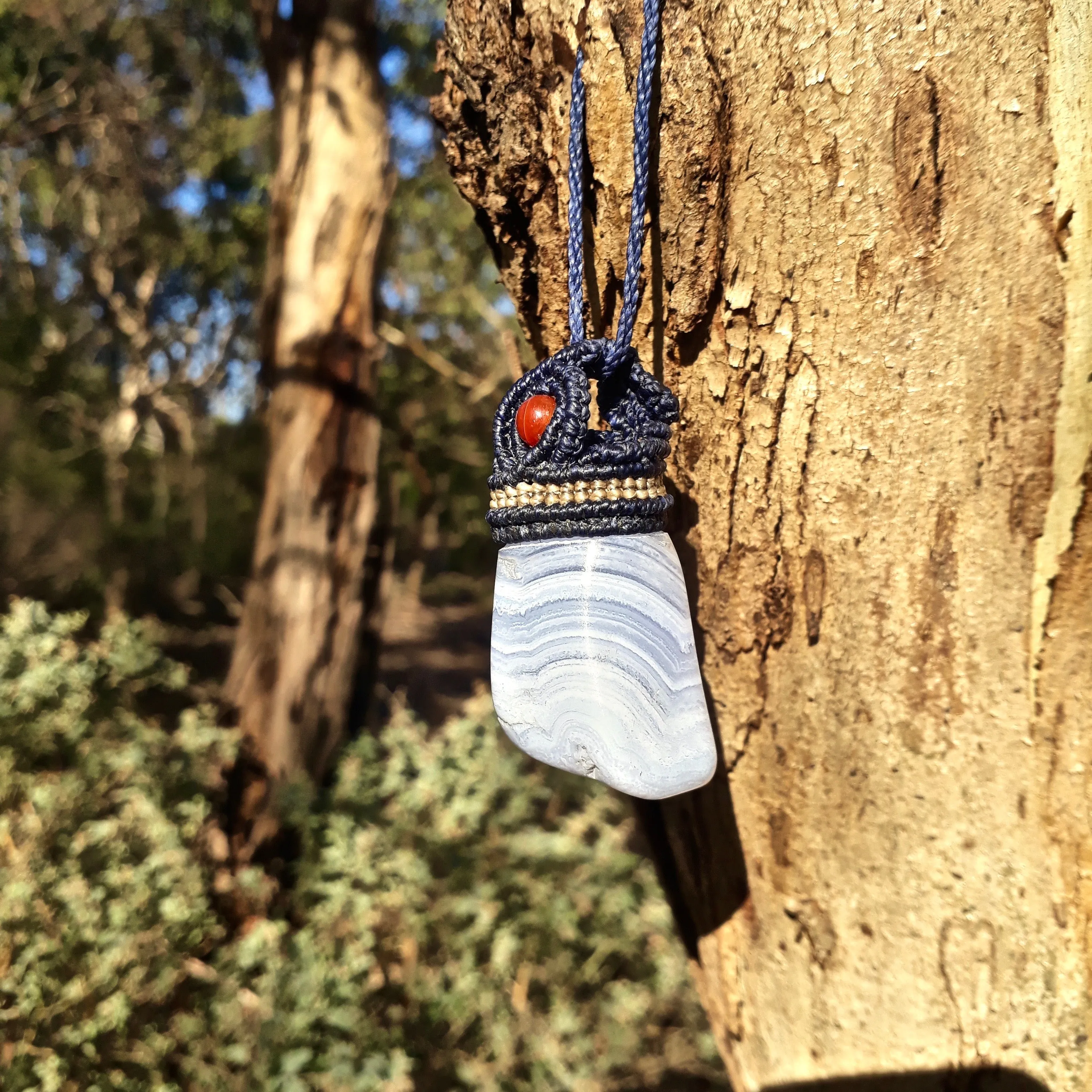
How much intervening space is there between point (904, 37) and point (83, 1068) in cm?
216

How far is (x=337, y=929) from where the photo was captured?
6.59ft

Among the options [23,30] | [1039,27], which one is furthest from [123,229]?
[1039,27]

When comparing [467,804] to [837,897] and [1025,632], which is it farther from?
[1025,632]

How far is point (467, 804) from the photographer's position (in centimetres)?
213

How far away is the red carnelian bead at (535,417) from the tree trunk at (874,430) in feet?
0.42

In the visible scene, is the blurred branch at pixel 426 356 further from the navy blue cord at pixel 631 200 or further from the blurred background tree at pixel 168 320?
the navy blue cord at pixel 631 200

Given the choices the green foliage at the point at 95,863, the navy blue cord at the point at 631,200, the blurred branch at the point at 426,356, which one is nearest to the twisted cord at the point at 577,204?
the navy blue cord at the point at 631,200

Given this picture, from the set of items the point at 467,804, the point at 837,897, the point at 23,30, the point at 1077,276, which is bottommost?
the point at 467,804

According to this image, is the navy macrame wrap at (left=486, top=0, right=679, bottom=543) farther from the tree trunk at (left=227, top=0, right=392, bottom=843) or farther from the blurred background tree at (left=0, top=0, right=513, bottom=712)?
the blurred background tree at (left=0, top=0, right=513, bottom=712)

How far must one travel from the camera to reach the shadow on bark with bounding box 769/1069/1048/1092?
0.74 metres

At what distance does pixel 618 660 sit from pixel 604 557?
10 cm

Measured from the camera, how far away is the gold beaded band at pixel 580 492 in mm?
710

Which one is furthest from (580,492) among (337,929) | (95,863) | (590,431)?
(95,863)

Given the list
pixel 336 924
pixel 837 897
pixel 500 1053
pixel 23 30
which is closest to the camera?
pixel 837 897
